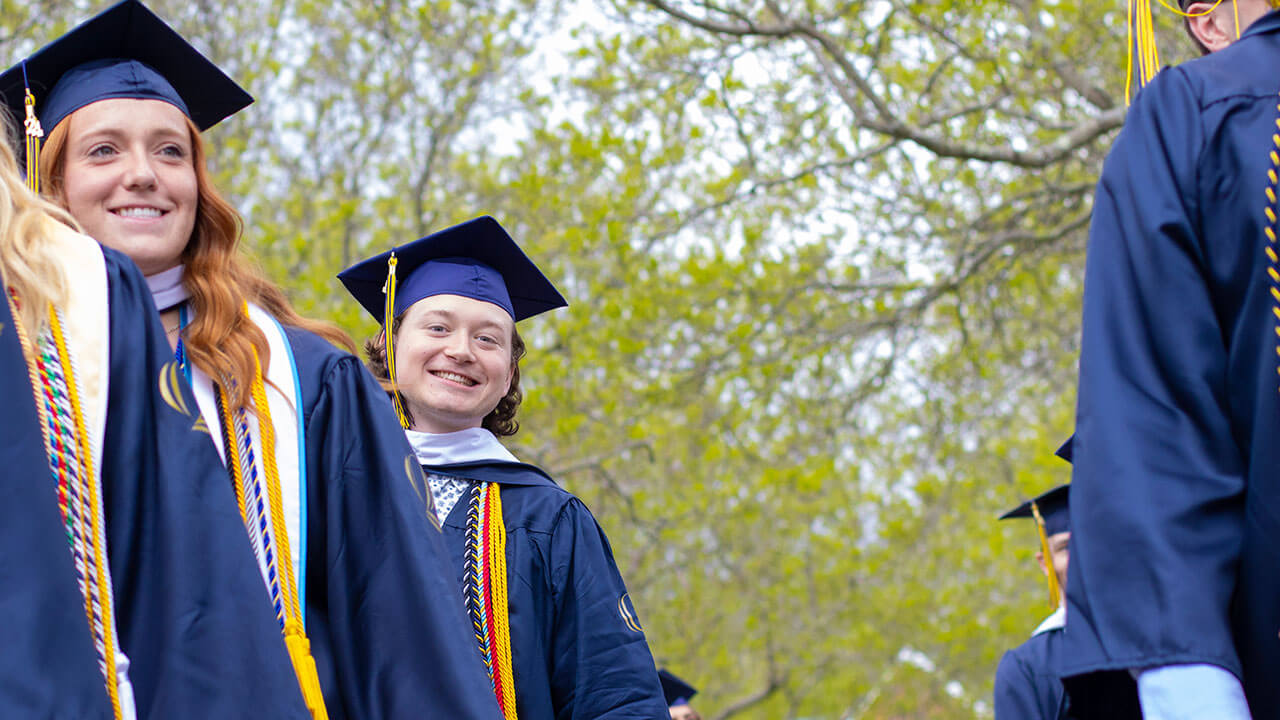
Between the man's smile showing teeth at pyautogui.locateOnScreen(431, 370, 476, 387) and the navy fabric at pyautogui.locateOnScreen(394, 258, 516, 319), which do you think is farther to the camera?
the navy fabric at pyautogui.locateOnScreen(394, 258, 516, 319)

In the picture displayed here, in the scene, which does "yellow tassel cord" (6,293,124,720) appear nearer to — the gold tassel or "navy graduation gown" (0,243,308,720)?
"navy graduation gown" (0,243,308,720)

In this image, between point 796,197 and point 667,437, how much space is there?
2.12m

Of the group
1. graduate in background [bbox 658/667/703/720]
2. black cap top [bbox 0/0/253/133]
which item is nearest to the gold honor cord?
black cap top [bbox 0/0/253/133]

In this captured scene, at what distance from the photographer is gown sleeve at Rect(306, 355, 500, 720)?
1.98 meters

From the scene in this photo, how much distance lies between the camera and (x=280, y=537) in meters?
1.98

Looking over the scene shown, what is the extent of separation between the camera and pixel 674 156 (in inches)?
354

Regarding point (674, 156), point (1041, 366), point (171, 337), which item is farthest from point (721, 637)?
point (171, 337)

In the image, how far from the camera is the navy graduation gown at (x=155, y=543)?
4.64 feet

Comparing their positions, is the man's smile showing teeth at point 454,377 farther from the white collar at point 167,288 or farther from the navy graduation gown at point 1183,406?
the navy graduation gown at point 1183,406

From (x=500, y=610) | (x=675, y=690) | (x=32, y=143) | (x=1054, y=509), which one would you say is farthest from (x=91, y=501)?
(x=1054, y=509)

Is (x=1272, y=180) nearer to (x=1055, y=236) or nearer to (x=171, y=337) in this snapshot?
(x=171, y=337)

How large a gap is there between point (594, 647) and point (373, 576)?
37.4 inches

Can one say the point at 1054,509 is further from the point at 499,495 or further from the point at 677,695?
the point at 499,495

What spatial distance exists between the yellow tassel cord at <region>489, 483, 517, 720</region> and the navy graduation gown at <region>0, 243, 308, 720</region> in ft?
3.79
